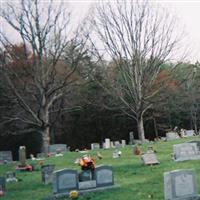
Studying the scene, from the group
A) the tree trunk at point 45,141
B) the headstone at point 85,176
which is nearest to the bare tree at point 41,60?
the tree trunk at point 45,141

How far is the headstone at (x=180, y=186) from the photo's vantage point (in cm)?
908

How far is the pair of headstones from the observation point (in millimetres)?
11172

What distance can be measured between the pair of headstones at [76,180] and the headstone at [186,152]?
4.75 metres

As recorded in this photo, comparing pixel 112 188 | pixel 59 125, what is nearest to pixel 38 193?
pixel 112 188

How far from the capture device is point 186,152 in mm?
15766

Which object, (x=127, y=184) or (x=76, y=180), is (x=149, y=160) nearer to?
(x=127, y=184)

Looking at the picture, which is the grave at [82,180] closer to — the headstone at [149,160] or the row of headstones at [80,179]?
the row of headstones at [80,179]

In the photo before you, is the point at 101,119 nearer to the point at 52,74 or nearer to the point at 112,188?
the point at 52,74

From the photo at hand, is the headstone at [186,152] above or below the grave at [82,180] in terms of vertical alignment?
above

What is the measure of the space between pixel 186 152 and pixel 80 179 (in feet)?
19.0

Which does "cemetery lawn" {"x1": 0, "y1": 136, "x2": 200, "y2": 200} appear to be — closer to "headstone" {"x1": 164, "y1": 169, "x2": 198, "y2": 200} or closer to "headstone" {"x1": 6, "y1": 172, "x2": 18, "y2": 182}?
"headstone" {"x1": 6, "y1": 172, "x2": 18, "y2": 182}

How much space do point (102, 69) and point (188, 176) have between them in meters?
25.1

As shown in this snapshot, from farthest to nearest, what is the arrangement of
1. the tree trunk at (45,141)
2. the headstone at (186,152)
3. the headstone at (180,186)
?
the tree trunk at (45,141), the headstone at (186,152), the headstone at (180,186)

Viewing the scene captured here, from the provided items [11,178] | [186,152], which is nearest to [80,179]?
[11,178]
